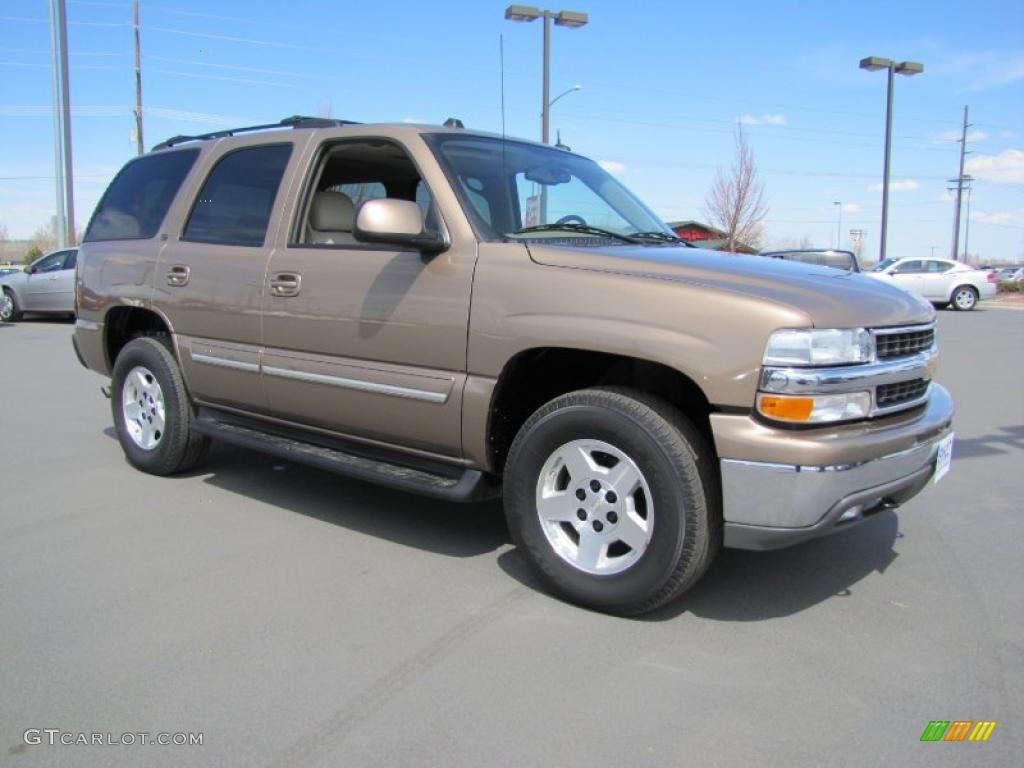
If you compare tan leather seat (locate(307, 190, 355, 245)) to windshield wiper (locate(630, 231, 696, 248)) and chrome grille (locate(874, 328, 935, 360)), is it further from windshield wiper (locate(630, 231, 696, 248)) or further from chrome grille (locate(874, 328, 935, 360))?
chrome grille (locate(874, 328, 935, 360))

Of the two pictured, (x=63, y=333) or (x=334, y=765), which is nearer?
(x=334, y=765)

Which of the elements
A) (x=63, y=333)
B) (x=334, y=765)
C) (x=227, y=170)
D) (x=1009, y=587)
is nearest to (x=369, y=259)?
(x=227, y=170)

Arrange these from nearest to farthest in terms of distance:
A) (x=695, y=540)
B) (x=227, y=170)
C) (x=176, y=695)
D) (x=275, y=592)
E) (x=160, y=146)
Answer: (x=176, y=695) < (x=695, y=540) < (x=275, y=592) < (x=227, y=170) < (x=160, y=146)

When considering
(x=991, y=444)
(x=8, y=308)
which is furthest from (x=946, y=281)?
(x=8, y=308)

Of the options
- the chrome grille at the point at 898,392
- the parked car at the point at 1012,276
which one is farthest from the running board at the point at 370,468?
the parked car at the point at 1012,276

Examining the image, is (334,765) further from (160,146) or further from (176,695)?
(160,146)

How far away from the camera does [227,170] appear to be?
4816 millimetres

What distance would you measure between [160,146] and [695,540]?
14.8 ft

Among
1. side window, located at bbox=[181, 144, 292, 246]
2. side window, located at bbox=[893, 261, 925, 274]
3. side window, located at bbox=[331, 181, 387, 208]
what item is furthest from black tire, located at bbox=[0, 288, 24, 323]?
side window, located at bbox=[893, 261, 925, 274]

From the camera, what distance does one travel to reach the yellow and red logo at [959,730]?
2.46m

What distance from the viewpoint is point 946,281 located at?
79.5 feet

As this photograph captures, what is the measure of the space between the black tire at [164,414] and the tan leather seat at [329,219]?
1.38 meters

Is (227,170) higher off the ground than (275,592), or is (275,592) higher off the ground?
(227,170)

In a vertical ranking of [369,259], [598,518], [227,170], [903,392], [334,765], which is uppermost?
[227,170]
